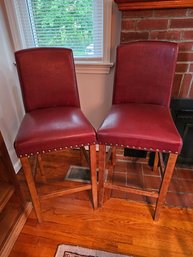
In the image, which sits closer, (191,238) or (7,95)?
(191,238)

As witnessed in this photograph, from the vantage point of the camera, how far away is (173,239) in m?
1.09

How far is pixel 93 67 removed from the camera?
1430 millimetres

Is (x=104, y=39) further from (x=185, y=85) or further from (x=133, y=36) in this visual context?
(x=185, y=85)

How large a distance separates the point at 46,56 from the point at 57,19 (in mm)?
388

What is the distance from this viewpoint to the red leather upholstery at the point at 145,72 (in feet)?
3.65

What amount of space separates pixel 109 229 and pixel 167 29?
4.30 ft

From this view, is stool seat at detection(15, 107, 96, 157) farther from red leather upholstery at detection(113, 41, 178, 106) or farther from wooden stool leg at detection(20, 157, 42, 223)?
red leather upholstery at detection(113, 41, 178, 106)

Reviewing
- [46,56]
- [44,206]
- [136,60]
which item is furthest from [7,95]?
[136,60]

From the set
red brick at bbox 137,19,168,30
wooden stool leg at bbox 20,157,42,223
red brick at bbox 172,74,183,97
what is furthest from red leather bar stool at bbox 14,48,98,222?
red brick at bbox 172,74,183,97

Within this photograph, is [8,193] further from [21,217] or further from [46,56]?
[46,56]

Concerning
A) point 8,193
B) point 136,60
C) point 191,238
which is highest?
point 136,60

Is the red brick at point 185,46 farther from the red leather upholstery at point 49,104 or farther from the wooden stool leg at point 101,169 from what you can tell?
the wooden stool leg at point 101,169

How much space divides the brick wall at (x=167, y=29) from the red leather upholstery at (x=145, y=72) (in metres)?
0.12

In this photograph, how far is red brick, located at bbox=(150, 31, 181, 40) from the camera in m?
1.16
